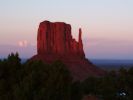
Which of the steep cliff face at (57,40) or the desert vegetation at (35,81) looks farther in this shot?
the steep cliff face at (57,40)

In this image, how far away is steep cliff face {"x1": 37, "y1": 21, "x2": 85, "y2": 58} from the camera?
128 m

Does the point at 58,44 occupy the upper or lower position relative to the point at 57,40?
lower

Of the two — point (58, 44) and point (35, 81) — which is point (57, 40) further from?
point (35, 81)

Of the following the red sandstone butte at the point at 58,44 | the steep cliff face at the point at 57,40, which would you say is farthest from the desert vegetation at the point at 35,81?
the steep cliff face at the point at 57,40

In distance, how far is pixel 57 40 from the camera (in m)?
131

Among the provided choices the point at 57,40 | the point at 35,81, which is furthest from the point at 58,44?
the point at 35,81

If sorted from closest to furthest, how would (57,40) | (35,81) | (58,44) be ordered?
(35,81) → (58,44) → (57,40)

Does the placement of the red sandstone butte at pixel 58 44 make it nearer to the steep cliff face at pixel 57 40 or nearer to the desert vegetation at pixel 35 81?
the steep cliff face at pixel 57 40

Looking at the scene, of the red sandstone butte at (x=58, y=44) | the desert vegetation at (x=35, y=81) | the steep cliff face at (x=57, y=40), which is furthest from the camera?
the steep cliff face at (x=57, y=40)

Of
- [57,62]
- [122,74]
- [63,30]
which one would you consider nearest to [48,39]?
[63,30]

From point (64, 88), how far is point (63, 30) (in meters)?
107

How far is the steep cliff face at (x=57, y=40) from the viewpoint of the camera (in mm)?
127938

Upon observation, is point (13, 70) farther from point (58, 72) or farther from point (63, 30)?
point (63, 30)

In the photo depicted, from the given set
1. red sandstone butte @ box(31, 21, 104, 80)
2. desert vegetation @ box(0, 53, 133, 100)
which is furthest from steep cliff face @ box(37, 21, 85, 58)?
desert vegetation @ box(0, 53, 133, 100)
